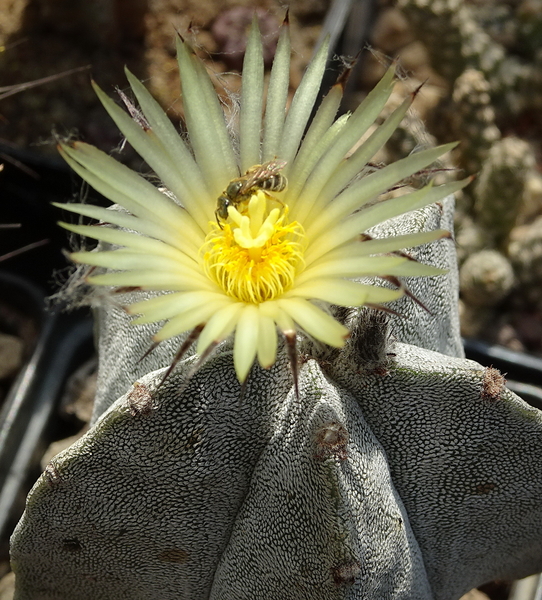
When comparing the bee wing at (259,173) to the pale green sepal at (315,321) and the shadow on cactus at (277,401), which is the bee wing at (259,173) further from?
the pale green sepal at (315,321)

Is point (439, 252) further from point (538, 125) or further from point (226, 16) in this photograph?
point (226, 16)

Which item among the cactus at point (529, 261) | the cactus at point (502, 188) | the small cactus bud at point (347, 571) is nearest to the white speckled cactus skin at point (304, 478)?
the small cactus bud at point (347, 571)

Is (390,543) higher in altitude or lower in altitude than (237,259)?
lower

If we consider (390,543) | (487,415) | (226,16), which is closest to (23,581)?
(390,543)

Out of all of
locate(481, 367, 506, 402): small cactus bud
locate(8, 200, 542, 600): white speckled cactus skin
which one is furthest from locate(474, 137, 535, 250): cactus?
locate(481, 367, 506, 402): small cactus bud

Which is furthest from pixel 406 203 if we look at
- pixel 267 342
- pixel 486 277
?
pixel 486 277

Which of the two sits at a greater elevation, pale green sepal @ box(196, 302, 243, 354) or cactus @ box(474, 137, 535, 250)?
cactus @ box(474, 137, 535, 250)

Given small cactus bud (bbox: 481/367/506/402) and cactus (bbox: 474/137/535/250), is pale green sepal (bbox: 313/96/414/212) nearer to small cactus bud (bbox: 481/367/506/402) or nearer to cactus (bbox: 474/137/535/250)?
small cactus bud (bbox: 481/367/506/402)
